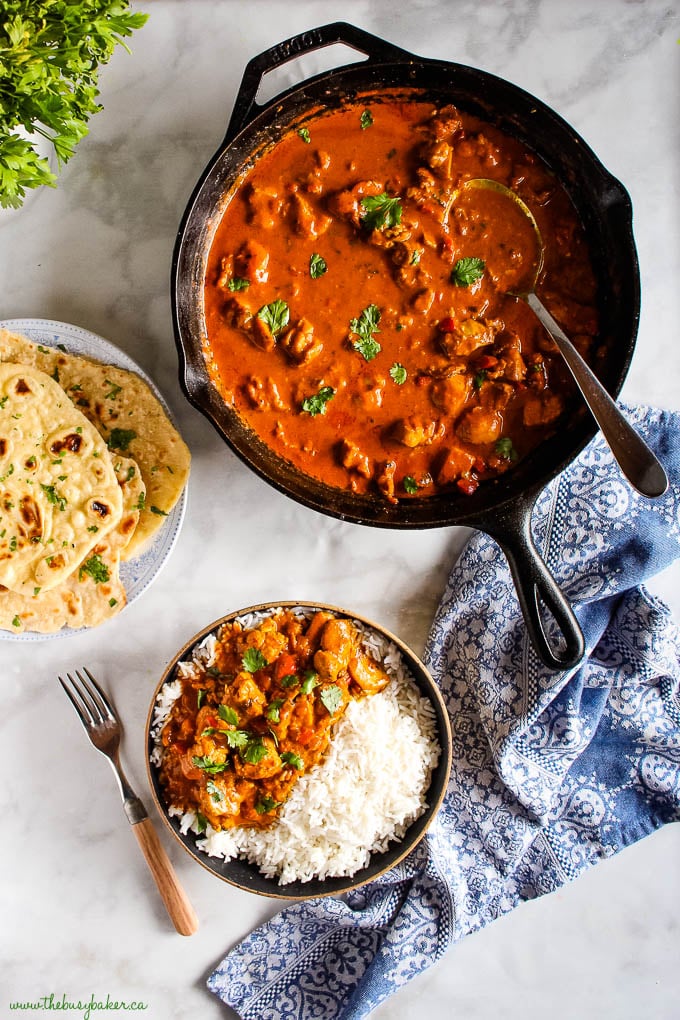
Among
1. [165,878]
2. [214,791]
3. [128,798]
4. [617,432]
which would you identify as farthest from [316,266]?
[165,878]

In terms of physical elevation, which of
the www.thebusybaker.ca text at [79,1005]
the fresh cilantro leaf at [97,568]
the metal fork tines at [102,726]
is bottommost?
the www.thebusybaker.ca text at [79,1005]

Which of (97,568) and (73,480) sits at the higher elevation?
(73,480)

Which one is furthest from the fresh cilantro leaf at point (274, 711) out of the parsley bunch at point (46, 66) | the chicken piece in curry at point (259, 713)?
the parsley bunch at point (46, 66)

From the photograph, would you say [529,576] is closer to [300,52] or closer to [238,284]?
[238,284]

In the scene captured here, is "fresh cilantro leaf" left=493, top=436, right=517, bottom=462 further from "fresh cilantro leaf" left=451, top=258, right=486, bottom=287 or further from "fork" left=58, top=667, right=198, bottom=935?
"fork" left=58, top=667, right=198, bottom=935

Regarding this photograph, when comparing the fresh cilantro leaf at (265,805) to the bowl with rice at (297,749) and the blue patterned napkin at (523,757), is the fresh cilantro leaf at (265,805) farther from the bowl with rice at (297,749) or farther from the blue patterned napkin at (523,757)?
the blue patterned napkin at (523,757)

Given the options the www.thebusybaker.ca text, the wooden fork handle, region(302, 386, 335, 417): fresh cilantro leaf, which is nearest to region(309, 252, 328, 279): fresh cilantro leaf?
region(302, 386, 335, 417): fresh cilantro leaf

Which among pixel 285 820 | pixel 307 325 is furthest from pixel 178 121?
pixel 285 820
